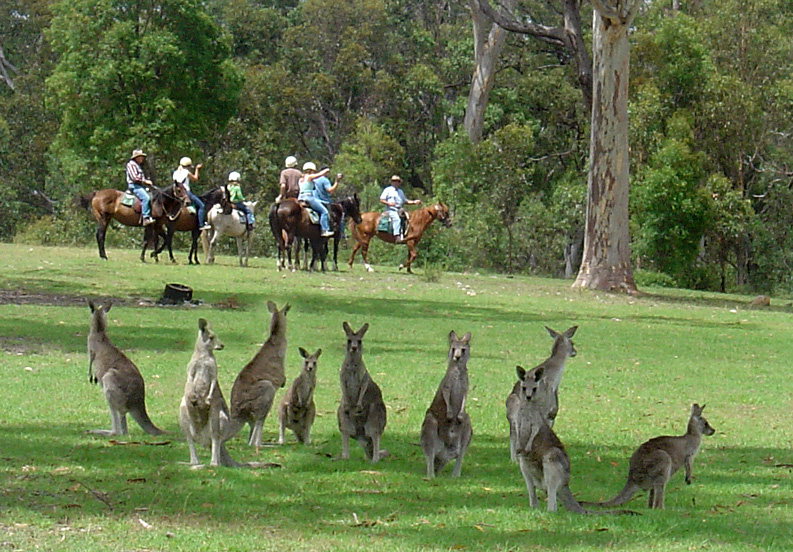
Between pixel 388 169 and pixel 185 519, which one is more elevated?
pixel 388 169

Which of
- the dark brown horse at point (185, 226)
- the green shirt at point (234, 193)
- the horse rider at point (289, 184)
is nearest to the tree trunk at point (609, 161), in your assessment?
the horse rider at point (289, 184)

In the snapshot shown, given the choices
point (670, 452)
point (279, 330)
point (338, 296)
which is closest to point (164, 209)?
point (338, 296)

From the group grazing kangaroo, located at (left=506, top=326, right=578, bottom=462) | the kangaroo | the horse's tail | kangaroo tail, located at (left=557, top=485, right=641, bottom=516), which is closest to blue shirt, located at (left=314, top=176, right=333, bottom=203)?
the horse's tail

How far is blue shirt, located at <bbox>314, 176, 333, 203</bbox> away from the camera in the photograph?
102 feet

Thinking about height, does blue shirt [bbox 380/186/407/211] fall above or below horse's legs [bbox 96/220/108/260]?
above

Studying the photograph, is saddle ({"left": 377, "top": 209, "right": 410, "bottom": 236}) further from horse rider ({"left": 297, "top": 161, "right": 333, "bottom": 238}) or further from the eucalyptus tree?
the eucalyptus tree

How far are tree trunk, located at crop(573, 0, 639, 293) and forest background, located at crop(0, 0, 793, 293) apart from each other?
27.5ft

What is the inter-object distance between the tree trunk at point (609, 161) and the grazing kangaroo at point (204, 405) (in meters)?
22.5

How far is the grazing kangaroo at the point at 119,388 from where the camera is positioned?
34.0 feet

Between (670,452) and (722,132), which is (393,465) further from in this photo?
(722,132)

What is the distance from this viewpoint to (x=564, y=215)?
148 ft

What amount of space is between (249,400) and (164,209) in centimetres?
2104

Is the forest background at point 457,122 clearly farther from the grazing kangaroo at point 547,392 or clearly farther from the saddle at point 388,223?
the grazing kangaroo at point 547,392

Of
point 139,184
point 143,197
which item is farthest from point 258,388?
point 139,184
